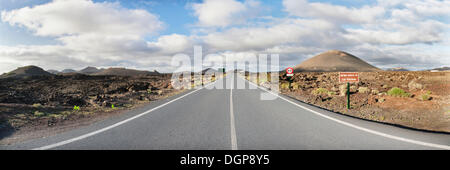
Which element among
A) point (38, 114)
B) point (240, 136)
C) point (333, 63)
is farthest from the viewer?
point (333, 63)

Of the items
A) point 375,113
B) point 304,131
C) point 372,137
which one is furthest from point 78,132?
point 375,113

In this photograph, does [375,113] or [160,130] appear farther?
[375,113]

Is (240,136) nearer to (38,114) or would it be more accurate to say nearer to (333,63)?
(38,114)

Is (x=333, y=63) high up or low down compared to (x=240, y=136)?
up

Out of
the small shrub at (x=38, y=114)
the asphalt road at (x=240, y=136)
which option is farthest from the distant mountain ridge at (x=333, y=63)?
the small shrub at (x=38, y=114)

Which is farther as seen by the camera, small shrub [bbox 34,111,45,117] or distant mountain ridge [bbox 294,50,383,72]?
distant mountain ridge [bbox 294,50,383,72]

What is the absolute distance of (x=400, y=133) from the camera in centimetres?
662

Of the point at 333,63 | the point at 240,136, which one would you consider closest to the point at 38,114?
the point at 240,136

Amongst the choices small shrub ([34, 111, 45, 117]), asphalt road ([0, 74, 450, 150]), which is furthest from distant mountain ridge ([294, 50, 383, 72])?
small shrub ([34, 111, 45, 117])

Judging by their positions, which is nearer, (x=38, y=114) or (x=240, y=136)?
(x=240, y=136)

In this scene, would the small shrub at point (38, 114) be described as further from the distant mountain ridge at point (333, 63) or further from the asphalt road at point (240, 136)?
the distant mountain ridge at point (333, 63)

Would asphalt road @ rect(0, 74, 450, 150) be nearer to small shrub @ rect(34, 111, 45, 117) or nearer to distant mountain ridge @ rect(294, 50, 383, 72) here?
small shrub @ rect(34, 111, 45, 117)
